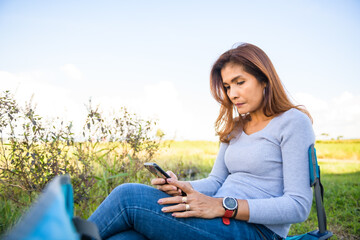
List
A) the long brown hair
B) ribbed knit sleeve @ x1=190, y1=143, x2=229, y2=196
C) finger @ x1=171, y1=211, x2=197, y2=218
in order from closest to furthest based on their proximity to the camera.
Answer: finger @ x1=171, y1=211, x2=197, y2=218, the long brown hair, ribbed knit sleeve @ x1=190, y1=143, x2=229, y2=196

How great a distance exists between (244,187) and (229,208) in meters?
0.38

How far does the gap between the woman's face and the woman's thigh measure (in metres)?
0.88

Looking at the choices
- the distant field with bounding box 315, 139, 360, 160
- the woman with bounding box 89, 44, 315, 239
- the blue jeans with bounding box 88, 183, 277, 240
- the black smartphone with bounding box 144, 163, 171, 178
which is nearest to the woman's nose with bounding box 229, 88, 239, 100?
the woman with bounding box 89, 44, 315, 239

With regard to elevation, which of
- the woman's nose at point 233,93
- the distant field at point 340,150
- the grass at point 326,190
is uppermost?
the woman's nose at point 233,93

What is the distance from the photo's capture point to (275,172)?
1.94 meters

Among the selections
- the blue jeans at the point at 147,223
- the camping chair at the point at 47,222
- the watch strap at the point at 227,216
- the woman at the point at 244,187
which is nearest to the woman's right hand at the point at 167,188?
the woman at the point at 244,187

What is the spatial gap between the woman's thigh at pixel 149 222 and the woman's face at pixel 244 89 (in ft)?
2.89

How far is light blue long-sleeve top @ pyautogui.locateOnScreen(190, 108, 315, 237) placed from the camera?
5.62ft

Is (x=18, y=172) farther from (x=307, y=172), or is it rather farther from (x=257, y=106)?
(x=307, y=172)

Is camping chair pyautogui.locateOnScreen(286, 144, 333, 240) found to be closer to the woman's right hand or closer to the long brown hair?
the long brown hair

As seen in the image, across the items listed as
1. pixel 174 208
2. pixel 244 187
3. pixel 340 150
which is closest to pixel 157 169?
pixel 174 208

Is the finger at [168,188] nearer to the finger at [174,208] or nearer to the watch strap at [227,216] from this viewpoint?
the finger at [174,208]

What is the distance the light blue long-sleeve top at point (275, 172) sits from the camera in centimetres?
171

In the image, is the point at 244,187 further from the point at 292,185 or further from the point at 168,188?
the point at 168,188
